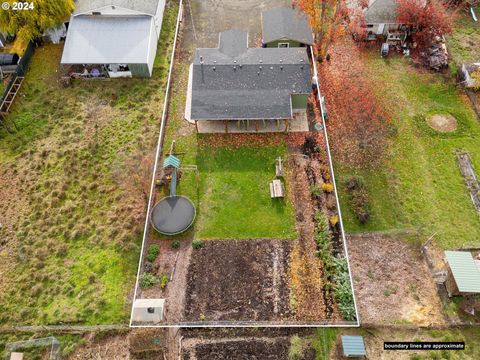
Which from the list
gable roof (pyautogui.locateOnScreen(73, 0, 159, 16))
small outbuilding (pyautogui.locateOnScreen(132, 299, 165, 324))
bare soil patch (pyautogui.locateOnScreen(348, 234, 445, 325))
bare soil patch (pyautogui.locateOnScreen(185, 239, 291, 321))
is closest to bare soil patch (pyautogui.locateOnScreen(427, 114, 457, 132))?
bare soil patch (pyautogui.locateOnScreen(348, 234, 445, 325))

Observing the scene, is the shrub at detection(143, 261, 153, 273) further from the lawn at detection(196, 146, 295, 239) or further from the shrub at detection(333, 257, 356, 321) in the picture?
the shrub at detection(333, 257, 356, 321)

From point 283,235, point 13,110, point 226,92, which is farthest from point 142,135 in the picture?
point 283,235

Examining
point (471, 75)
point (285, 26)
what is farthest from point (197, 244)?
point (471, 75)

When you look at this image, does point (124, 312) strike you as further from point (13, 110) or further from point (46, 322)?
point (13, 110)

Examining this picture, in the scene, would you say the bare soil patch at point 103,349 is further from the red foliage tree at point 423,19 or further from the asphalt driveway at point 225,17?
the red foliage tree at point 423,19

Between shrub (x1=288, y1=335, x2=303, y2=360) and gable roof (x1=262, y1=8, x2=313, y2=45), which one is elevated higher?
gable roof (x1=262, y1=8, x2=313, y2=45)

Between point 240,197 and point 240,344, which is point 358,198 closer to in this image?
point 240,197
